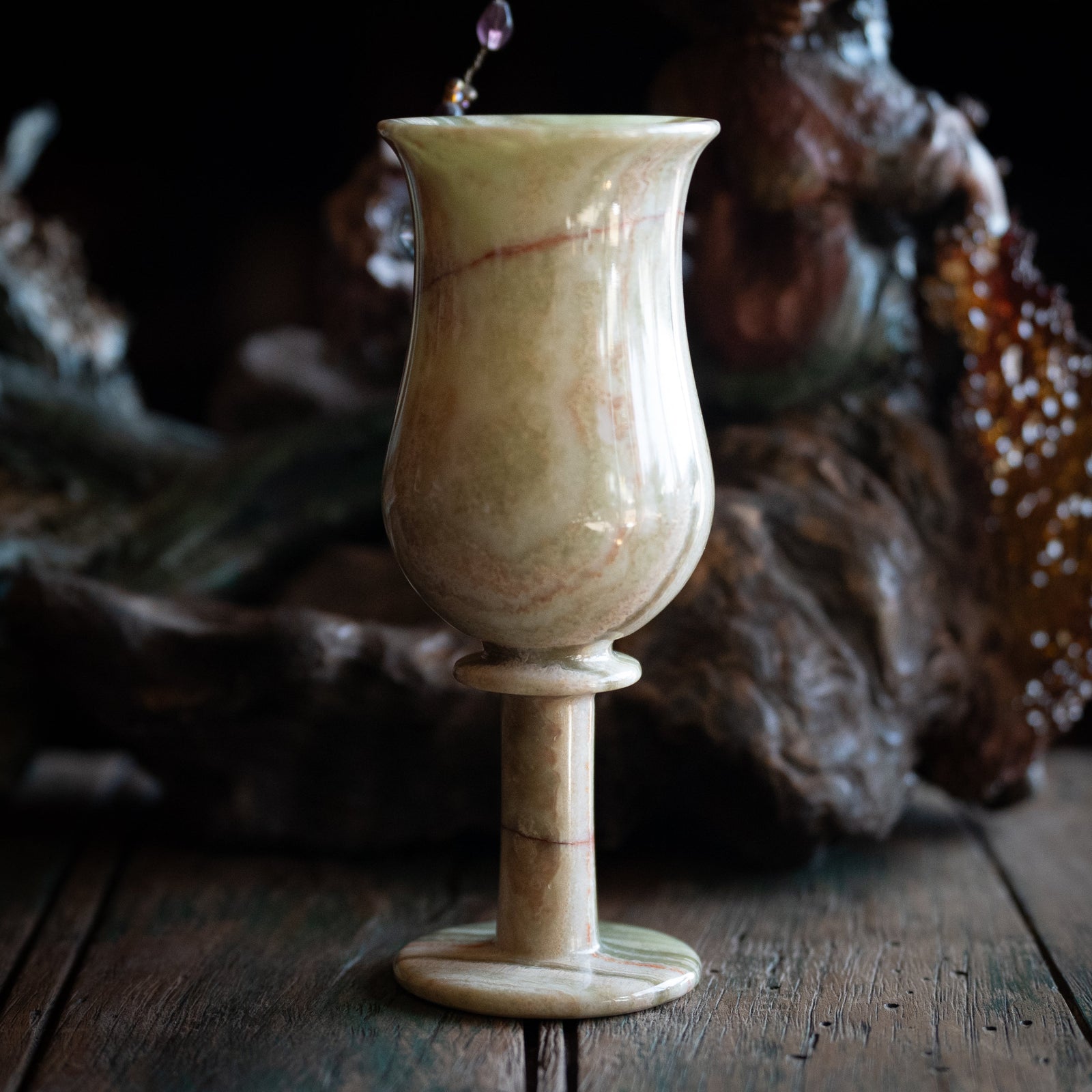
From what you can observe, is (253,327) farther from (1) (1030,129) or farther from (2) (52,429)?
(1) (1030,129)

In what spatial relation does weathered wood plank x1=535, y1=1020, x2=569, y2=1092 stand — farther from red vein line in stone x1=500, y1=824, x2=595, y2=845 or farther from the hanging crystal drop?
the hanging crystal drop

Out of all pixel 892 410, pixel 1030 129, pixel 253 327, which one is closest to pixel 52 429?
pixel 253 327

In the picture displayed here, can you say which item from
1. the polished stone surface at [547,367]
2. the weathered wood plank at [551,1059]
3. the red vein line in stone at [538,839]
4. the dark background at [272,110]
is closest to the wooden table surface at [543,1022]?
the weathered wood plank at [551,1059]

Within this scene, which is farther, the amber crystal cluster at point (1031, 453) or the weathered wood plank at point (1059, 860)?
the amber crystal cluster at point (1031, 453)

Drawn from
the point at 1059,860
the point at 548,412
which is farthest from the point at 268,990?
the point at 1059,860

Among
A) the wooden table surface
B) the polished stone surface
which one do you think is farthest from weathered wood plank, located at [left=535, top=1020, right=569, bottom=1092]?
the polished stone surface

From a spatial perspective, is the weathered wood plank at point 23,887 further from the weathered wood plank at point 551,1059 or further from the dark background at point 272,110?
the dark background at point 272,110
